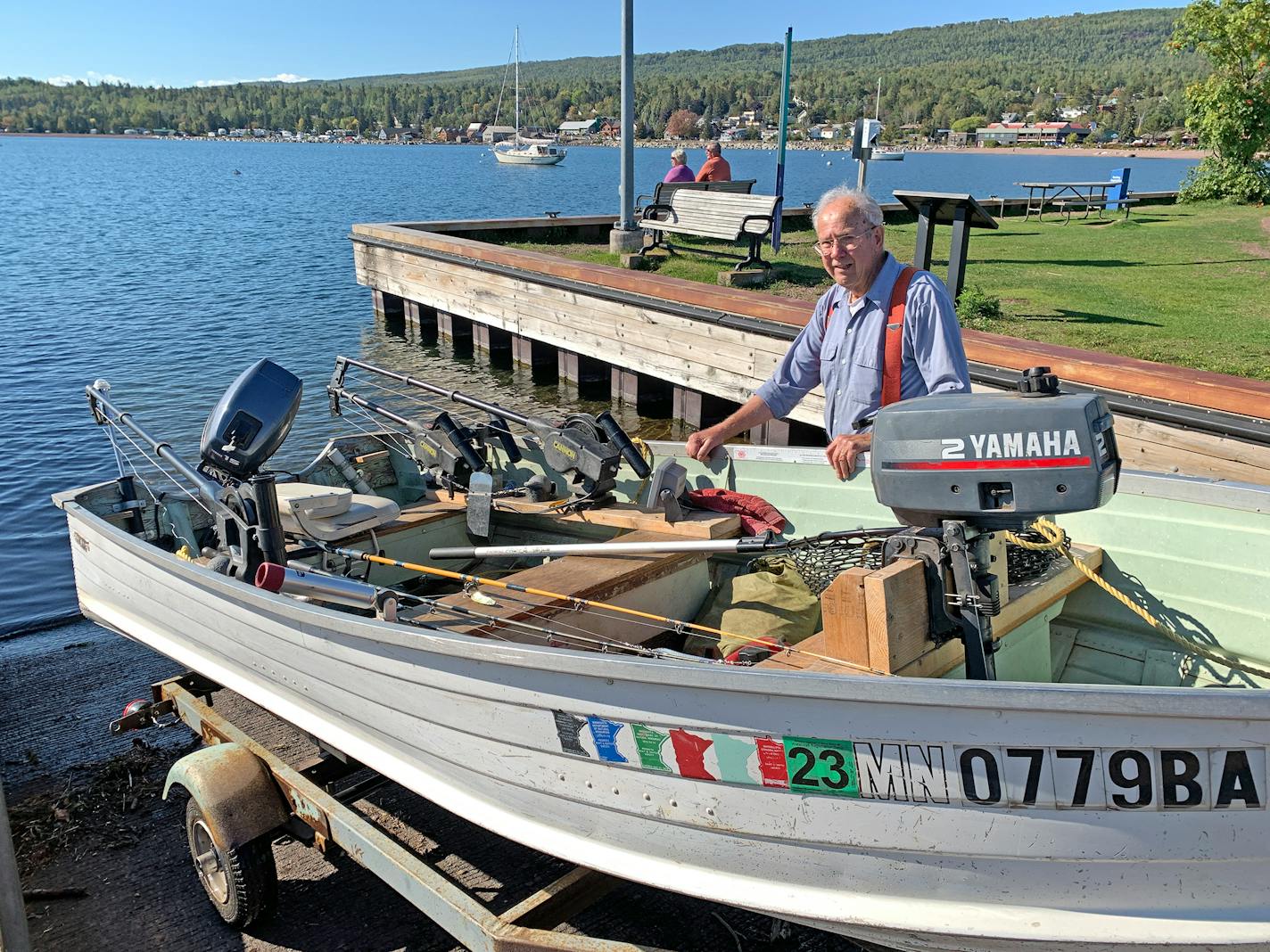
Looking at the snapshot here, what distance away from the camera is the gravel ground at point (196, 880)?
3848mm

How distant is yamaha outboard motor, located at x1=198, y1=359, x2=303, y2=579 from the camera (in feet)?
13.6

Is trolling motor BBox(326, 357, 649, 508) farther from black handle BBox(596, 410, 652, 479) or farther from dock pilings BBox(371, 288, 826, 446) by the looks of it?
dock pilings BBox(371, 288, 826, 446)

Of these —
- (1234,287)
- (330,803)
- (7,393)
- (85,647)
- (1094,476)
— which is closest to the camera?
(1094,476)

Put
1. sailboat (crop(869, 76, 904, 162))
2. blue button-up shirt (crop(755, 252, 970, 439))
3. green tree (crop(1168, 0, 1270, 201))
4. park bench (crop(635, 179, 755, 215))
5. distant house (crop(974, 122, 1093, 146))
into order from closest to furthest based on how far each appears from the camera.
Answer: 1. blue button-up shirt (crop(755, 252, 970, 439))
2. sailboat (crop(869, 76, 904, 162))
3. park bench (crop(635, 179, 755, 215))
4. green tree (crop(1168, 0, 1270, 201))
5. distant house (crop(974, 122, 1093, 146))

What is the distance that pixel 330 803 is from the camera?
3727 mm

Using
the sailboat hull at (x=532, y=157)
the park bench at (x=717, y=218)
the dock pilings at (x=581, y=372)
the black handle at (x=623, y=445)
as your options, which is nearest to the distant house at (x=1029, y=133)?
the sailboat hull at (x=532, y=157)

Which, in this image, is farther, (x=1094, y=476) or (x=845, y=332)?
(x=845, y=332)

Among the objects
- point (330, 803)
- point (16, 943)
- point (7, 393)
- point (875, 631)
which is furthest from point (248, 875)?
point (7, 393)

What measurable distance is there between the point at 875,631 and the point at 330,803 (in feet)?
7.05

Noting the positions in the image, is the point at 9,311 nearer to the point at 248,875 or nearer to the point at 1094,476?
the point at 248,875

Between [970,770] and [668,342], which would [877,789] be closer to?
[970,770]

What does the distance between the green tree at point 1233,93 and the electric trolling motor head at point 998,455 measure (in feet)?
81.0

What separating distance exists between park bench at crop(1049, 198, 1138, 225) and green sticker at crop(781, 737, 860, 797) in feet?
69.5

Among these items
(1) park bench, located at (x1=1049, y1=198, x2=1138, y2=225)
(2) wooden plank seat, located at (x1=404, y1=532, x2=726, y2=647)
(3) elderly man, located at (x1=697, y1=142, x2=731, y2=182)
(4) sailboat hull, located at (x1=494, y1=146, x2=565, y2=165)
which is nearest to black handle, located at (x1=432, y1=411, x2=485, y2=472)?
(2) wooden plank seat, located at (x1=404, y1=532, x2=726, y2=647)
